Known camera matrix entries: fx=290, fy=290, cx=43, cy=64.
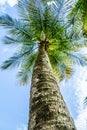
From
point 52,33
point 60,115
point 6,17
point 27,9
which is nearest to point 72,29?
point 52,33

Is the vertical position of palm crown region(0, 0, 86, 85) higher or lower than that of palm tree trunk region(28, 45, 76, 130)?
higher

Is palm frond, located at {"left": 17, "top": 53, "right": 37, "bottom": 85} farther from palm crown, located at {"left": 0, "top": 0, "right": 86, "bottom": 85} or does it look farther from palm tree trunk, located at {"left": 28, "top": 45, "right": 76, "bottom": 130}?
palm tree trunk, located at {"left": 28, "top": 45, "right": 76, "bottom": 130}

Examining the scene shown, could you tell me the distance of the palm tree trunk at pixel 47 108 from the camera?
4670 mm

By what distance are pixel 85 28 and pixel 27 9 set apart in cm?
256

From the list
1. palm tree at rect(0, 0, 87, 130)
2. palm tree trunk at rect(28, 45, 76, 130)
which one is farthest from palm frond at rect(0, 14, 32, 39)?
palm tree trunk at rect(28, 45, 76, 130)

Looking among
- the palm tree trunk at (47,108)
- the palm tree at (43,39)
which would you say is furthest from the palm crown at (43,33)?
the palm tree trunk at (47,108)

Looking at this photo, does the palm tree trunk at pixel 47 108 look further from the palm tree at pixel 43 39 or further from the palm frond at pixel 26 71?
the palm frond at pixel 26 71

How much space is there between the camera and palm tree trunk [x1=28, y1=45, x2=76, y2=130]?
184 inches

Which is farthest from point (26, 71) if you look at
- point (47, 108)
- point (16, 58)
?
point (47, 108)

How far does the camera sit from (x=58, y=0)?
38.4 feet

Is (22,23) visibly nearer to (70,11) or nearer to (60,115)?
(70,11)

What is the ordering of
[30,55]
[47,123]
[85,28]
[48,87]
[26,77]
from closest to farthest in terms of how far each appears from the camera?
[47,123] → [48,87] → [85,28] → [30,55] → [26,77]

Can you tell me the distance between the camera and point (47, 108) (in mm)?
5172

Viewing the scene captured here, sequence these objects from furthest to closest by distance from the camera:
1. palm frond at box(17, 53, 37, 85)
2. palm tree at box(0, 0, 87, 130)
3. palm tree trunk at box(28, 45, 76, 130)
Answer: palm frond at box(17, 53, 37, 85) → palm tree at box(0, 0, 87, 130) → palm tree trunk at box(28, 45, 76, 130)
